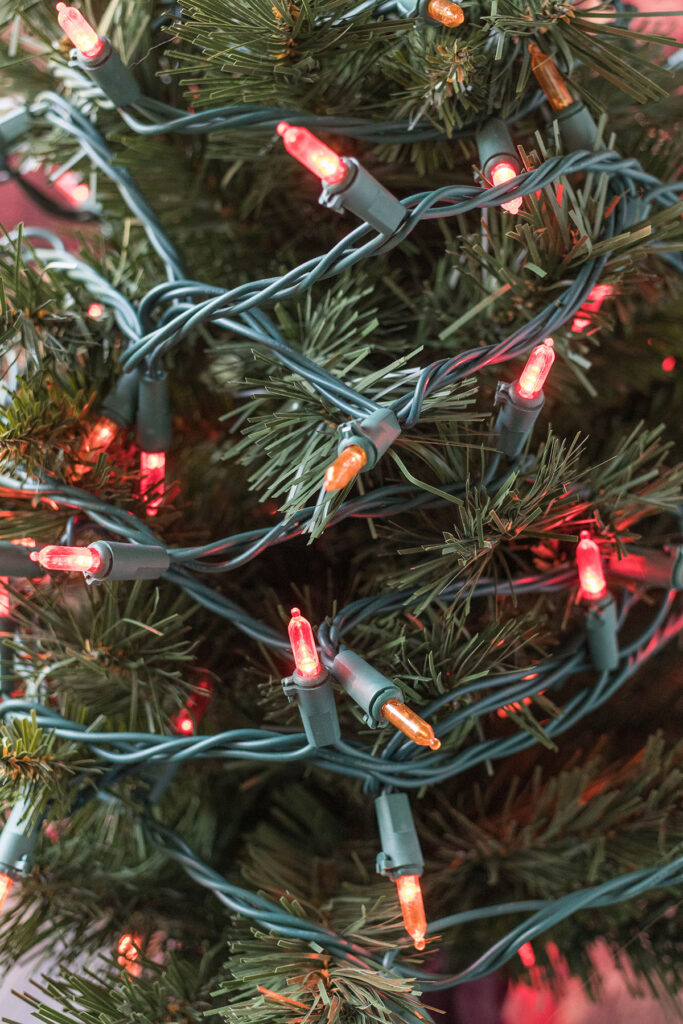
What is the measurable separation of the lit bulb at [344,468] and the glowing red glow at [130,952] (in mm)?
266

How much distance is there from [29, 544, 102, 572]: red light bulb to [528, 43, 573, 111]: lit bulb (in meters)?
0.27

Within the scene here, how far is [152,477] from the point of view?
0.41 metres

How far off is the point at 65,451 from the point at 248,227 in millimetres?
176

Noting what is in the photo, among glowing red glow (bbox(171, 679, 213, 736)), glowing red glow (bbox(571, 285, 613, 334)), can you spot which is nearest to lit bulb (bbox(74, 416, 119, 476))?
glowing red glow (bbox(171, 679, 213, 736))

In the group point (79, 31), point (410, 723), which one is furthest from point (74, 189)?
point (410, 723)

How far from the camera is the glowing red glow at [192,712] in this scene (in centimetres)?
42

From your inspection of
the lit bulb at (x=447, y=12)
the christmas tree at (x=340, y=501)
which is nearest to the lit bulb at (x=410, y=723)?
the christmas tree at (x=340, y=501)

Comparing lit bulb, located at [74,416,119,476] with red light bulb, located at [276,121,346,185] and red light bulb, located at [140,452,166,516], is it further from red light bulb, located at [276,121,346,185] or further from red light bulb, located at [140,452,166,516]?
red light bulb, located at [276,121,346,185]

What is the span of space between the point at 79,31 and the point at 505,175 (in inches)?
7.4

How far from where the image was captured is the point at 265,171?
1.41 feet

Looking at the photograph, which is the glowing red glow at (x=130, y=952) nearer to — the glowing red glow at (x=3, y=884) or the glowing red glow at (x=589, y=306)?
the glowing red glow at (x=3, y=884)

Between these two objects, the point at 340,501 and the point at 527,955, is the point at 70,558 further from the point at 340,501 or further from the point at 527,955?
the point at 527,955

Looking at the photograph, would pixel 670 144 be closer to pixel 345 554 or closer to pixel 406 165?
pixel 406 165

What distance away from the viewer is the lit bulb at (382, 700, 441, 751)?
0.30 metres
